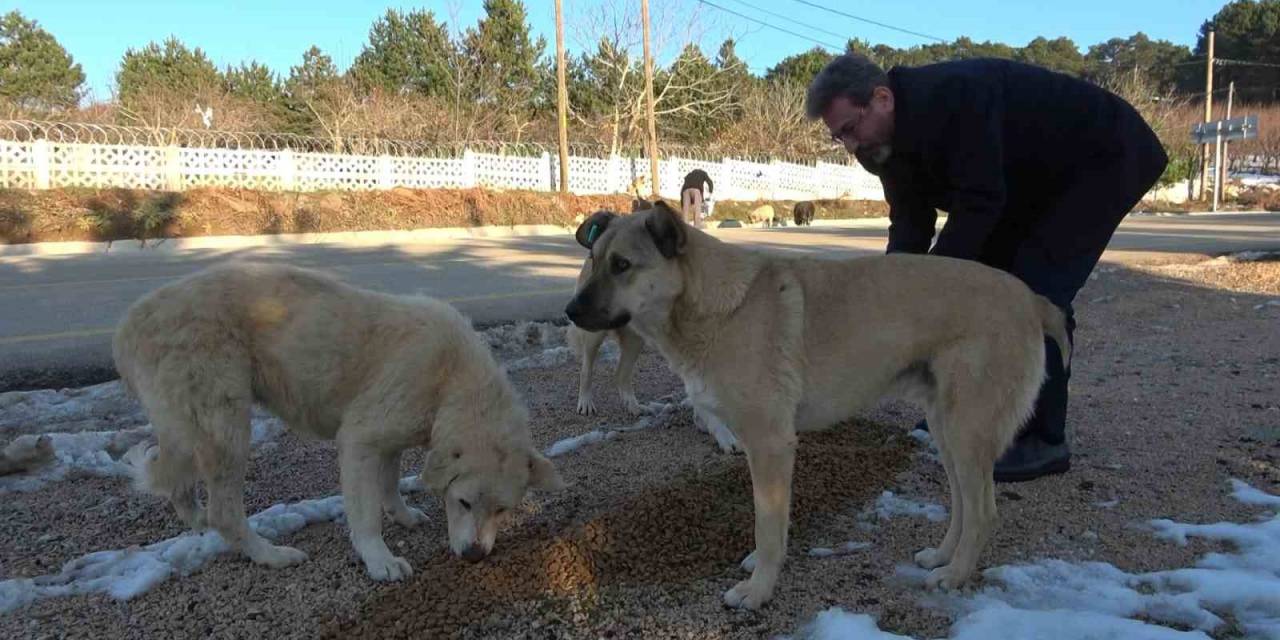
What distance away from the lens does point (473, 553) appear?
3.37m

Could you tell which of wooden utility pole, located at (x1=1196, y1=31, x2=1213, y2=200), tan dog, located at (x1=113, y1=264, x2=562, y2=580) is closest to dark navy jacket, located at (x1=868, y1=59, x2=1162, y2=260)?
tan dog, located at (x1=113, y1=264, x2=562, y2=580)

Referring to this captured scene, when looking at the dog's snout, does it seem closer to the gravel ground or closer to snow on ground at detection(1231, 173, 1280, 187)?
the gravel ground

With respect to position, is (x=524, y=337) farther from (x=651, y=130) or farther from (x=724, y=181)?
(x=724, y=181)

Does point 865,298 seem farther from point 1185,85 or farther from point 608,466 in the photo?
point 1185,85

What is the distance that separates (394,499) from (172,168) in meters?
23.1

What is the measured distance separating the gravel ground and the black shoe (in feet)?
0.29

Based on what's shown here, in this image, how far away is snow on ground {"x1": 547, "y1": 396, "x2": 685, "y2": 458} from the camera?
4.95 meters

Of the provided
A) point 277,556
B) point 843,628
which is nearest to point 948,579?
point 843,628

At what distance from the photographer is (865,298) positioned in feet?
11.5

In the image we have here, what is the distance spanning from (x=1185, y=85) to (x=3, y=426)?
104514 mm

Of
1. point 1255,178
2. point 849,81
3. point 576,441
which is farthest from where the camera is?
point 1255,178

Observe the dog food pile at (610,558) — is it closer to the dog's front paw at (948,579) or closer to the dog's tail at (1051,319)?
the dog's front paw at (948,579)

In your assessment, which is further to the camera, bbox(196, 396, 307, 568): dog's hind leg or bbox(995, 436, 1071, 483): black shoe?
bbox(995, 436, 1071, 483): black shoe

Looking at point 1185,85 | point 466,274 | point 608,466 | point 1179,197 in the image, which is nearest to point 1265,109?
point 1185,85
